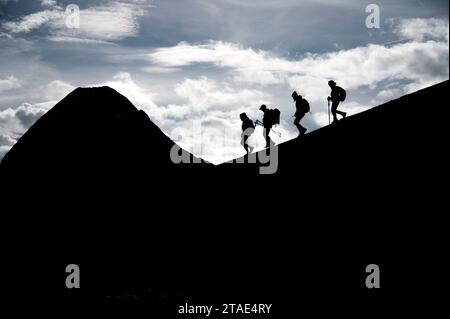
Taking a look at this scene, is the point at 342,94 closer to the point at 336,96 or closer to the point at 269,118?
the point at 336,96

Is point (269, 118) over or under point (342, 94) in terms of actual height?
under

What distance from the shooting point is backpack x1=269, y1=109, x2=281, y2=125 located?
1504cm

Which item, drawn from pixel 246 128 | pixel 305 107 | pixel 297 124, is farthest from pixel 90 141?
pixel 305 107

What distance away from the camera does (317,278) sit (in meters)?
9.45

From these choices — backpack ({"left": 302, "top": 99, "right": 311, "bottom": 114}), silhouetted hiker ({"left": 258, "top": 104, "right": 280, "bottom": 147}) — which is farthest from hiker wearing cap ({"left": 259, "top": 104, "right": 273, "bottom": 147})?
backpack ({"left": 302, "top": 99, "right": 311, "bottom": 114})

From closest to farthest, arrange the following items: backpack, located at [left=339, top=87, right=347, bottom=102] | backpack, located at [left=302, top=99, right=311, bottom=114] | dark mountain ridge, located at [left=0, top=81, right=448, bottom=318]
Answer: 1. dark mountain ridge, located at [left=0, top=81, right=448, bottom=318]
2. backpack, located at [left=339, top=87, right=347, bottom=102]
3. backpack, located at [left=302, top=99, right=311, bottom=114]

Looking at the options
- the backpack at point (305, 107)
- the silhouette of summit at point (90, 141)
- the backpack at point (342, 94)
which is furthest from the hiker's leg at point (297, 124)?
the silhouette of summit at point (90, 141)

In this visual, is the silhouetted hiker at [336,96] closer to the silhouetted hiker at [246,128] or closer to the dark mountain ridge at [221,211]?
the dark mountain ridge at [221,211]

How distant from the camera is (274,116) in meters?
15.1

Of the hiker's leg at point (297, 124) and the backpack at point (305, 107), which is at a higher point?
→ the backpack at point (305, 107)

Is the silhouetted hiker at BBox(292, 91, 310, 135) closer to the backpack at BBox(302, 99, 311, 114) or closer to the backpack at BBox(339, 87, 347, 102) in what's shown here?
the backpack at BBox(302, 99, 311, 114)

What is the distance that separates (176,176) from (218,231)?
453 centimetres

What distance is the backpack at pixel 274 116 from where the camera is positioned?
1504cm
